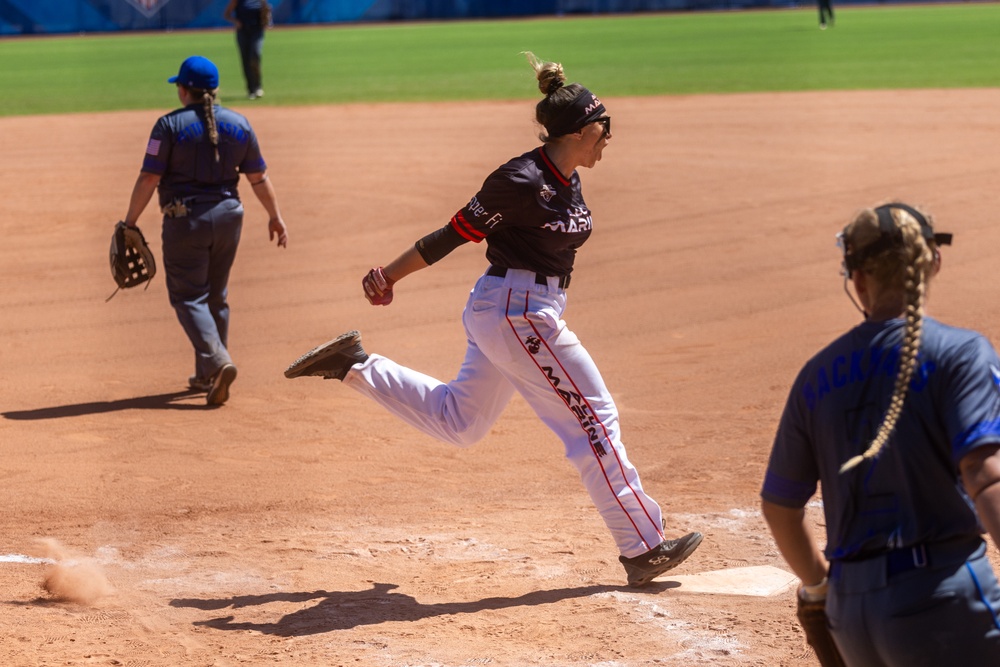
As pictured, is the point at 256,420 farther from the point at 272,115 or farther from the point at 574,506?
the point at 272,115

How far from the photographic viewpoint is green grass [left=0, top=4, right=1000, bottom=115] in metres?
24.5

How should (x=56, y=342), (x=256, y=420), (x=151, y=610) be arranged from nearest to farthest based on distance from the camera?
(x=151, y=610), (x=256, y=420), (x=56, y=342)

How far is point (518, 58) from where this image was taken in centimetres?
3259

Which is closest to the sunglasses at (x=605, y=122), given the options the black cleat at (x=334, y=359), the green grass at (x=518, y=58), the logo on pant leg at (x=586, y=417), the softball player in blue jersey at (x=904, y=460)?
the logo on pant leg at (x=586, y=417)

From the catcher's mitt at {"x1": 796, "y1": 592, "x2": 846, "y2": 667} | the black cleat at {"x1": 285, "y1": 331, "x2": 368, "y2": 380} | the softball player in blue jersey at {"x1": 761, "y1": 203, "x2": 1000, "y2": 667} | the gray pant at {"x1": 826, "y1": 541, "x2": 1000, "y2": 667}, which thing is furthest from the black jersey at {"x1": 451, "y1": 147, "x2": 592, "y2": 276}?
the gray pant at {"x1": 826, "y1": 541, "x2": 1000, "y2": 667}

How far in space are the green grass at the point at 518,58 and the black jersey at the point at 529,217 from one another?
61.4 ft

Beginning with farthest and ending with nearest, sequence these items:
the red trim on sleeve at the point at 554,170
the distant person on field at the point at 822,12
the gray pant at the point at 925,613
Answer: the distant person on field at the point at 822,12 → the red trim on sleeve at the point at 554,170 → the gray pant at the point at 925,613

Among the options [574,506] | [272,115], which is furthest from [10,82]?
[574,506]

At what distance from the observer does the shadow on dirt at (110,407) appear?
Answer: 7695mm

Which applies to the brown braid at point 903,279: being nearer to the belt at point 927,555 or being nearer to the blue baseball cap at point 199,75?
the belt at point 927,555

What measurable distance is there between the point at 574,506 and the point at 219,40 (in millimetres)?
39780

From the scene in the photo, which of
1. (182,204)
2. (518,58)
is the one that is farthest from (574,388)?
(518,58)

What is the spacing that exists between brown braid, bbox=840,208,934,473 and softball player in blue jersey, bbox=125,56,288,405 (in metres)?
5.55

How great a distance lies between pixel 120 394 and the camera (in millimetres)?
8188
